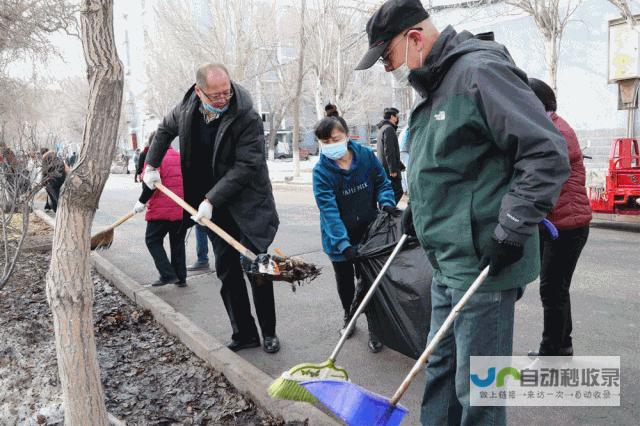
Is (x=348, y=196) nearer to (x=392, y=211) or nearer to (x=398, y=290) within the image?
(x=392, y=211)

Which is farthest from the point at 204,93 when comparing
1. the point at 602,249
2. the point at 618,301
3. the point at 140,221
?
the point at 140,221

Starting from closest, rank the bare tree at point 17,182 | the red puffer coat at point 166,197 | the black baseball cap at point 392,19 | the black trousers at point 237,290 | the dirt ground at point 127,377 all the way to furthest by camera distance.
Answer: the black baseball cap at point 392,19, the dirt ground at point 127,377, the black trousers at point 237,290, the bare tree at point 17,182, the red puffer coat at point 166,197

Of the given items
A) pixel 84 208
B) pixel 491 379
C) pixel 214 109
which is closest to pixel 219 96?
pixel 214 109

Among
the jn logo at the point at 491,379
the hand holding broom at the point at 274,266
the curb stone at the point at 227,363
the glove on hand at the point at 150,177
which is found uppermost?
the glove on hand at the point at 150,177

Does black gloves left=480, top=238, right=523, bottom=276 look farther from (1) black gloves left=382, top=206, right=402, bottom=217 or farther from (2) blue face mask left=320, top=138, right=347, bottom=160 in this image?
(2) blue face mask left=320, top=138, right=347, bottom=160

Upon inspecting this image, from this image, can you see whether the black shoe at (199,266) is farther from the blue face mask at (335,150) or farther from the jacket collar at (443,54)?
the jacket collar at (443,54)

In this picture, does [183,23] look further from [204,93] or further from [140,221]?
[204,93]

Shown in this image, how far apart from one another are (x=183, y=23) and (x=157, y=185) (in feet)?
71.5

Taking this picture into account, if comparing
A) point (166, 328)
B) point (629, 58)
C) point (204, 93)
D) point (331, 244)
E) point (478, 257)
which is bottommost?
point (166, 328)

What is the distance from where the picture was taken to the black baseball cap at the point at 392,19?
196 cm

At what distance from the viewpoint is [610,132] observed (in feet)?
41.7

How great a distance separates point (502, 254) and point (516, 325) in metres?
2.68

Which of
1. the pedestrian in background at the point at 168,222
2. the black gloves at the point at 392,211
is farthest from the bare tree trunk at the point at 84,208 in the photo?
the pedestrian in background at the point at 168,222

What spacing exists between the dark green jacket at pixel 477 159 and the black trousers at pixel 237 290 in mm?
1902
